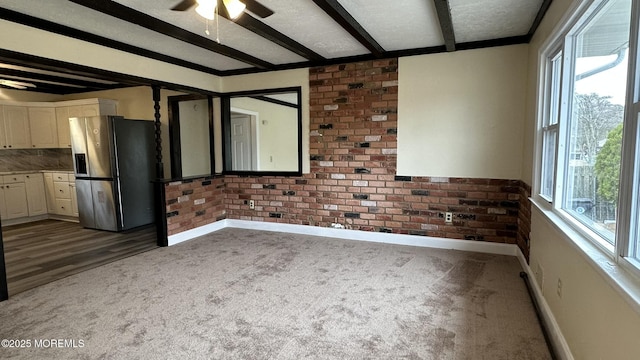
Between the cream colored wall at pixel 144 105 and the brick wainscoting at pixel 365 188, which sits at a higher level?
the cream colored wall at pixel 144 105

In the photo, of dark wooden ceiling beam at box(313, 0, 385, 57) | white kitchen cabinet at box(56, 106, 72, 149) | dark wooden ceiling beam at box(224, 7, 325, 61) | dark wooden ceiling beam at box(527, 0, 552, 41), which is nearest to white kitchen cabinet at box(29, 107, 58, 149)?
white kitchen cabinet at box(56, 106, 72, 149)

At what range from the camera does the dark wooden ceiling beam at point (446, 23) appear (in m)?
2.65

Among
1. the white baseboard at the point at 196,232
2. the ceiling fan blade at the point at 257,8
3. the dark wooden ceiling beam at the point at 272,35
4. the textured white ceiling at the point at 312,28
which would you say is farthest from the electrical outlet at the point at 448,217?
the white baseboard at the point at 196,232

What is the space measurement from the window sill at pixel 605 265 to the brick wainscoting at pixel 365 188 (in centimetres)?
174

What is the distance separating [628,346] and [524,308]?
1475 mm

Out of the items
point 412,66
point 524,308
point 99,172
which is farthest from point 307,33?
point 99,172

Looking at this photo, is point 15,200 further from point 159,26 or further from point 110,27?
point 159,26

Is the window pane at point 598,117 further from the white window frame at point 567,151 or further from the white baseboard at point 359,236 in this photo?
the white baseboard at point 359,236

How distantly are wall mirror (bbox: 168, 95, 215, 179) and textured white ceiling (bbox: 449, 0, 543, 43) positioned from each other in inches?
151

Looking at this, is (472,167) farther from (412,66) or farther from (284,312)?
(284,312)

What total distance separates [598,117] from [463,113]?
2.13 m

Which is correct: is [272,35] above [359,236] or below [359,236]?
above

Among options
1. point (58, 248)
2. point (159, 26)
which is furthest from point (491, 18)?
point (58, 248)

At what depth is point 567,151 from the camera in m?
2.37
